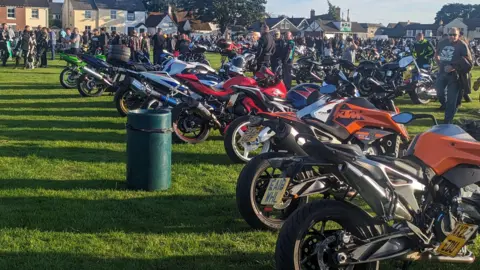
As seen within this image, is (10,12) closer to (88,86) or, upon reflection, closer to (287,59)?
(88,86)

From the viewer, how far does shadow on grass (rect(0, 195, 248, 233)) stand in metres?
4.86

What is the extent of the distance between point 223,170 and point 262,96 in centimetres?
117

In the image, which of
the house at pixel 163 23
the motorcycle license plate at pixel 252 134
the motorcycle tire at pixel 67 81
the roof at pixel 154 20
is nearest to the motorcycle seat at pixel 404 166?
the motorcycle license plate at pixel 252 134

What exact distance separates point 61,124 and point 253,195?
636 centimetres

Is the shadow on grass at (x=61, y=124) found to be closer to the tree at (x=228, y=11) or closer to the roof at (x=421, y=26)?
the tree at (x=228, y=11)

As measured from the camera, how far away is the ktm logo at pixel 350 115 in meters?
5.35

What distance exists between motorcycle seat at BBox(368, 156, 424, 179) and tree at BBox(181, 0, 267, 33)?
65646 millimetres

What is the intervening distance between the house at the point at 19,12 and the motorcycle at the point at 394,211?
72.8 metres

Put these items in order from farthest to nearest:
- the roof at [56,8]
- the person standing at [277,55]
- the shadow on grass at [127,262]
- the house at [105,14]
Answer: the roof at [56,8], the house at [105,14], the person standing at [277,55], the shadow on grass at [127,262]

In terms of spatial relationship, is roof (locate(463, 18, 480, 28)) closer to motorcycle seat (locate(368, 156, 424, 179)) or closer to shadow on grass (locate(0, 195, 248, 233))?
shadow on grass (locate(0, 195, 248, 233))

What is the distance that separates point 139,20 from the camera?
81250mm

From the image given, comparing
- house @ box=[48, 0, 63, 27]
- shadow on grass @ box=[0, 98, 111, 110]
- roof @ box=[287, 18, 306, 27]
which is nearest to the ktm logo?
shadow on grass @ box=[0, 98, 111, 110]

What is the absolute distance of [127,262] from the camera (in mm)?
4121

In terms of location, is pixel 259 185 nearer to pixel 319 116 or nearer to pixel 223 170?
pixel 319 116
